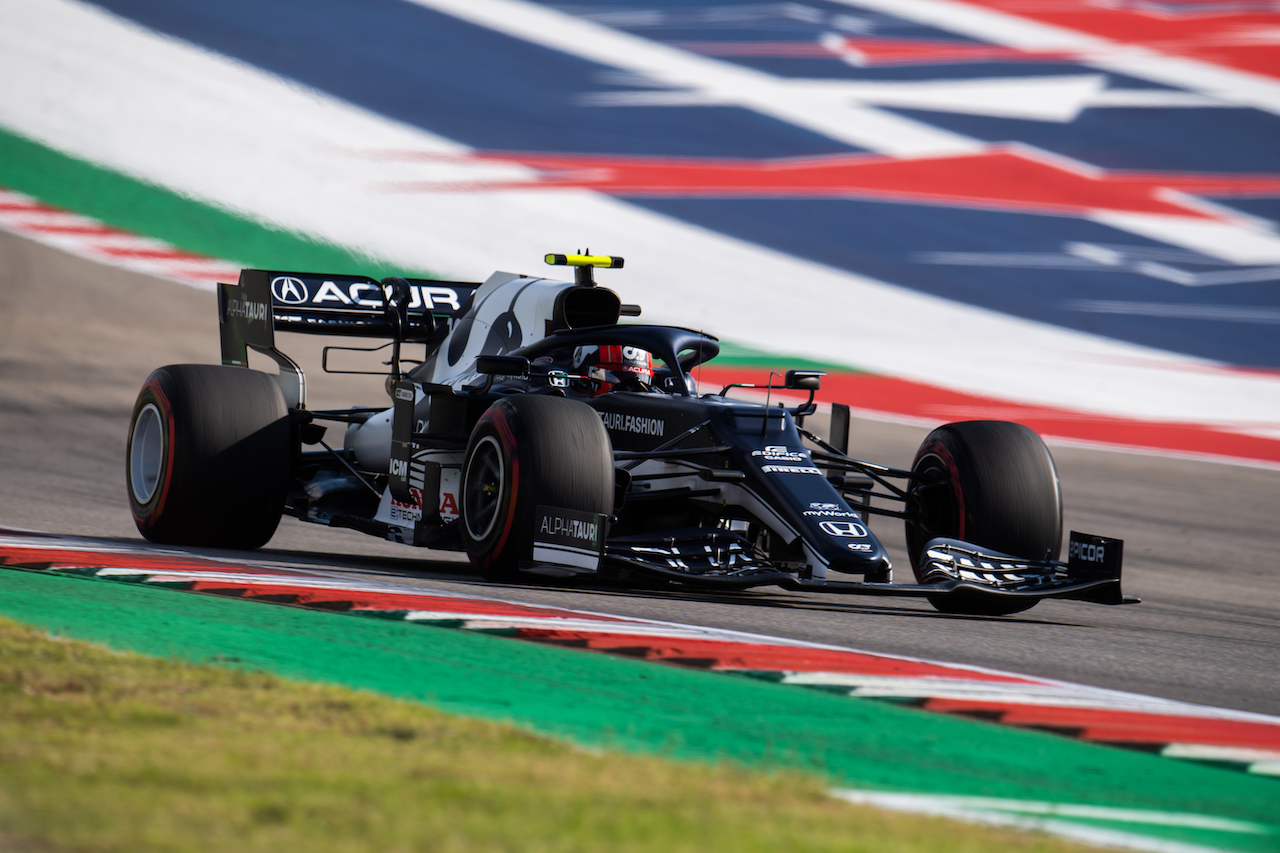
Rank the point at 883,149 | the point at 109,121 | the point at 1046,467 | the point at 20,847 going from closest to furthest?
the point at 20,847
the point at 1046,467
the point at 109,121
the point at 883,149

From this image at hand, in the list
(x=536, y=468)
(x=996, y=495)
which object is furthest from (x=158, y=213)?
(x=996, y=495)

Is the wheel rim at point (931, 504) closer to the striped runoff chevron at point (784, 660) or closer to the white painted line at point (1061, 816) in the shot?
the striped runoff chevron at point (784, 660)

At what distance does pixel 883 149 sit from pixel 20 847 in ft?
96.1

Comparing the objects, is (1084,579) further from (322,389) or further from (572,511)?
(322,389)

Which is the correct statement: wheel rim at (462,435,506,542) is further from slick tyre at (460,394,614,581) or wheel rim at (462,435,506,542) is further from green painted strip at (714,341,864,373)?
green painted strip at (714,341,864,373)

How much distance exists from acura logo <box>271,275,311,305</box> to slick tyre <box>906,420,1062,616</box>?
14.2 feet

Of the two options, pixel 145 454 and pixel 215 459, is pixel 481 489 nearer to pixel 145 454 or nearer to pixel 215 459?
pixel 215 459

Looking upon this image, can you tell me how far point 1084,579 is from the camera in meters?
7.68

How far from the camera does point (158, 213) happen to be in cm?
2411

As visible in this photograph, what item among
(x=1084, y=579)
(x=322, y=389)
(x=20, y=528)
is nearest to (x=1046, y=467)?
(x=1084, y=579)

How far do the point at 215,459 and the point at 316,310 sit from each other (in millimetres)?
1603

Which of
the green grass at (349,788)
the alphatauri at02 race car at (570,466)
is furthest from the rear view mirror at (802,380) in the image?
the green grass at (349,788)

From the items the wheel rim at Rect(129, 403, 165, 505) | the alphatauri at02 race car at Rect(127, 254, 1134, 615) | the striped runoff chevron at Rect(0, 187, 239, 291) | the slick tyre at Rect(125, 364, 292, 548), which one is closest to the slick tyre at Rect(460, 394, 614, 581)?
the alphatauri at02 race car at Rect(127, 254, 1134, 615)

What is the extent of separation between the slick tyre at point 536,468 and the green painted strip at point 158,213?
51.4ft
